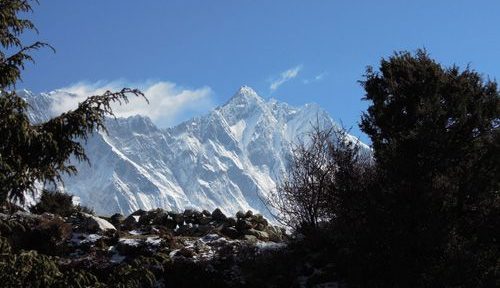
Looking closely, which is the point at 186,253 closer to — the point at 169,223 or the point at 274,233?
the point at 274,233

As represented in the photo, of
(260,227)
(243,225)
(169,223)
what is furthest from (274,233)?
(169,223)

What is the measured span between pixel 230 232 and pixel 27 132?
1824 centimetres

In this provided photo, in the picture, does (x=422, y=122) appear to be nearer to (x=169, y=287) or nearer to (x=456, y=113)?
(x=456, y=113)

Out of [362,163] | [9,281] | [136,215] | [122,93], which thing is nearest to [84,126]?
[122,93]

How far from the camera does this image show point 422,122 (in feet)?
61.6

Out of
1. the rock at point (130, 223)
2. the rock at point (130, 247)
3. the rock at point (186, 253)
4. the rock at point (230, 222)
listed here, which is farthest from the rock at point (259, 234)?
the rock at point (130, 247)

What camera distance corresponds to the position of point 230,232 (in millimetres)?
27438

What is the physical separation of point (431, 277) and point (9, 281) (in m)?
11.1

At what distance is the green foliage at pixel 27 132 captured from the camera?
10.0 meters

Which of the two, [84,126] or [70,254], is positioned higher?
[70,254]

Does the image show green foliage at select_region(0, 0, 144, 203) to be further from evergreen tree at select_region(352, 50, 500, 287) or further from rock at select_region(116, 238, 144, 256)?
rock at select_region(116, 238, 144, 256)

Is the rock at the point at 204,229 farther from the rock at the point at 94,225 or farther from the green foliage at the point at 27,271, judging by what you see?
the green foliage at the point at 27,271

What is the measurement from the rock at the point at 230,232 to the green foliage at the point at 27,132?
16525mm

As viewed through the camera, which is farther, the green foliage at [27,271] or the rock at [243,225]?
the rock at [243,225]
